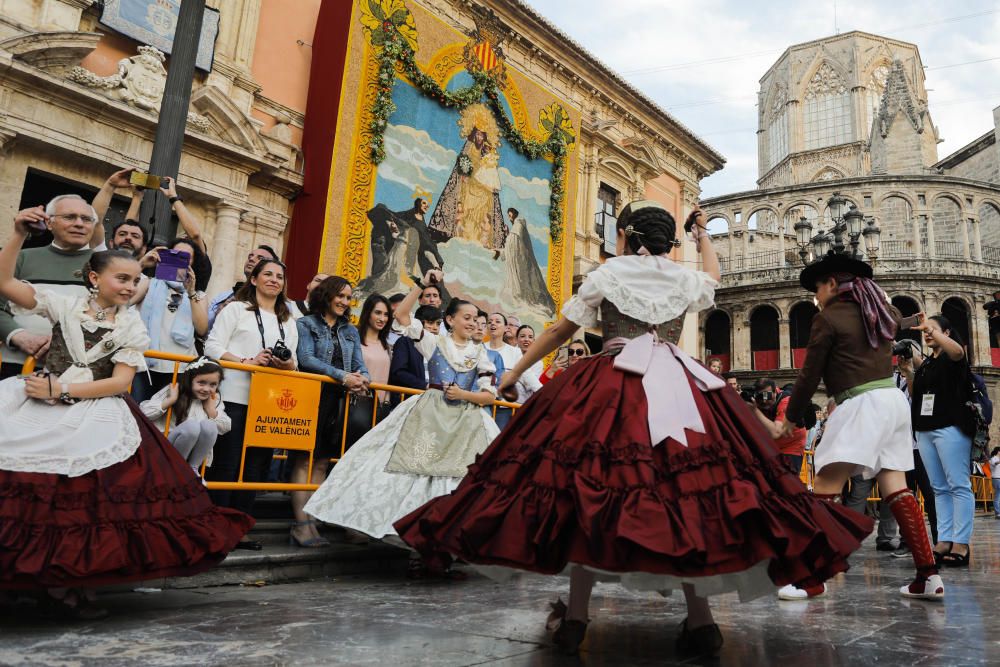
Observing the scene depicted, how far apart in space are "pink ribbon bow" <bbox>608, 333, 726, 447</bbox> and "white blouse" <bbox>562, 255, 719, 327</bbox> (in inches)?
5.1

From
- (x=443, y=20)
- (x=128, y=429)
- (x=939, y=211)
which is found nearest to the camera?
(x=128, y=429)

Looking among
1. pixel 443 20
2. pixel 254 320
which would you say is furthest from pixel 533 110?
pixel 254 320

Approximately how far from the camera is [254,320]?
195 inches

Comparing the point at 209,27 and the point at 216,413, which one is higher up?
the point at 209,27

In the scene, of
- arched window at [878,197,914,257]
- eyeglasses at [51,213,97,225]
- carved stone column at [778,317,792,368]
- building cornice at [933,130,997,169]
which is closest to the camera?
eyeglasses at [51,213,97,225]

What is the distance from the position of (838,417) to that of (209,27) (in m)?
11.3

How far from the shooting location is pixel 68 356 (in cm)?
308

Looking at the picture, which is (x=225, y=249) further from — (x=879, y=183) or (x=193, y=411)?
(x=879, y=183)

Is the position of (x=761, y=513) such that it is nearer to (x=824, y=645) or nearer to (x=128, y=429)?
(x=824, y=645)

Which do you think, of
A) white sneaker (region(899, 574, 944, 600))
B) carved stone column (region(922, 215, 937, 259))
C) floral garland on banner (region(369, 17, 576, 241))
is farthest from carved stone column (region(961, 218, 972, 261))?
white sneaker (region(899, 574, 944, 600))

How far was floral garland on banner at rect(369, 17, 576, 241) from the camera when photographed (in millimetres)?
12500

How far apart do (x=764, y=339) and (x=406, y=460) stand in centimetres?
3000

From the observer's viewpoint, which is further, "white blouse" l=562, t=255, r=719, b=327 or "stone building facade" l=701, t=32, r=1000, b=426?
"stone building facade" l=701, t=32, r=1000, b=426

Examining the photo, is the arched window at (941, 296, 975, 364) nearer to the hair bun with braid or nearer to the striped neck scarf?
the striped neck scarf
